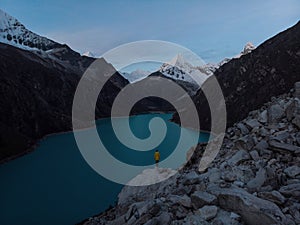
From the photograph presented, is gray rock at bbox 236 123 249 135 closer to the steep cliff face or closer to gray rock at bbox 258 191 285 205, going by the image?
gray rock at bbox 258 191 285 205

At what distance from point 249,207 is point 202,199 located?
1.35 metres

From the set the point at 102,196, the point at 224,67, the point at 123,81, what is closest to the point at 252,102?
the point at 224,67

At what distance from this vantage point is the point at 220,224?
6.39 m

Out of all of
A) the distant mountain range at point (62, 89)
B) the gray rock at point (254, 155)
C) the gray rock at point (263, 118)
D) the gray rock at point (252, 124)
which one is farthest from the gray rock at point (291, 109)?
the distant mountain range at point (62, 89)

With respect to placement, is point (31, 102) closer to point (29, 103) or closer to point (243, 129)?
point (29, 103)

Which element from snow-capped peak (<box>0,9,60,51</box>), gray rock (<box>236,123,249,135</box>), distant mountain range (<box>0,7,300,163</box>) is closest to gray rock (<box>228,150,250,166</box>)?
gray rock (<box>236,123,249,135</box>)

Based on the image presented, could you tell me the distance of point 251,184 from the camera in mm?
7812

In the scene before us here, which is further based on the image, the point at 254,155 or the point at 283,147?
the point at 254,155

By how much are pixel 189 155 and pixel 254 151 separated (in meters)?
6.63

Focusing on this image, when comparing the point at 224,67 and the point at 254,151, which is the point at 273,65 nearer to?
the point at 224,67

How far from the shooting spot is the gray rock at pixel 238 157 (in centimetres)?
940

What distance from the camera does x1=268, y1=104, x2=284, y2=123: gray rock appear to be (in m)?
10.2

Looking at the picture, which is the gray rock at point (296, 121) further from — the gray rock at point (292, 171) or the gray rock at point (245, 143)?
the gray rock at point (292, 171)

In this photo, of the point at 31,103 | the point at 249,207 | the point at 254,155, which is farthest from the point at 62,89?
the point at 249,207
